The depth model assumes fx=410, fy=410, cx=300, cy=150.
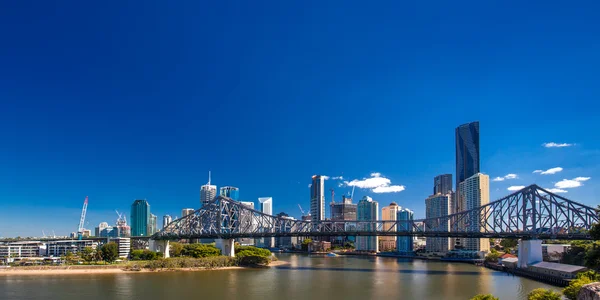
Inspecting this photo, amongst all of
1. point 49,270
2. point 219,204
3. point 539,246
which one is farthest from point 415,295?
point 219,204

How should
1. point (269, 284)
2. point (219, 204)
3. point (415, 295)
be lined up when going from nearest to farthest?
point (415, 295), point (269, 284), point (219, 204)

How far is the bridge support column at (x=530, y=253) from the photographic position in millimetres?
47775

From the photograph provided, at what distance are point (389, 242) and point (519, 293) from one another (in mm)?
86739

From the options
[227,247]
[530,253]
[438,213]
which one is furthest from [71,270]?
[438,213]

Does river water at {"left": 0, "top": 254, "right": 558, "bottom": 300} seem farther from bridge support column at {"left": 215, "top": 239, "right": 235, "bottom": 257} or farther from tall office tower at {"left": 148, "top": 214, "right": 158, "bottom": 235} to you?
tall office tower at {"left": 148, "top": 214, "right": 158, "bottom": 235}

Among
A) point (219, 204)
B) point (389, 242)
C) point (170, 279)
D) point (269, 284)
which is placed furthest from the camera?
point (389, 242)

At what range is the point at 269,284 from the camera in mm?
36906

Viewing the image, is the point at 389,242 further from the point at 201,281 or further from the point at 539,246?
the point at 201,281

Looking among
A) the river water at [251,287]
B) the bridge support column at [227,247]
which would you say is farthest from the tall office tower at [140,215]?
the river water at [251,287]

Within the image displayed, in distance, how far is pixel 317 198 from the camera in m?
181

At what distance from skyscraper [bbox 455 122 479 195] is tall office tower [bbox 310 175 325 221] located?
57039mm

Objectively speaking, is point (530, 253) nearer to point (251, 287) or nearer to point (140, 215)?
point (251, 287)

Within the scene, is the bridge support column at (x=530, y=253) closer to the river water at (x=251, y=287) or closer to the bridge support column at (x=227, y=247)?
the river water at (x=251, y=287)

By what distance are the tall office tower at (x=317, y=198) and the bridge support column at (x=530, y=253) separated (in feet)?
406
